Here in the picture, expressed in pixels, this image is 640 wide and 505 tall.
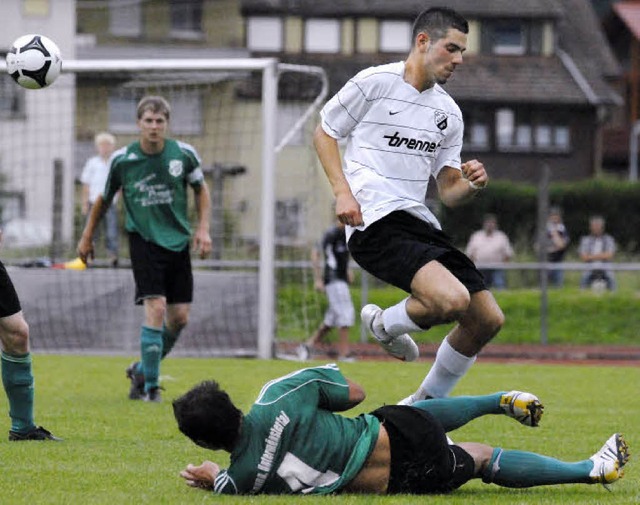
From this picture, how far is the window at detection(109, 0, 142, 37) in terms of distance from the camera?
50.5 metres

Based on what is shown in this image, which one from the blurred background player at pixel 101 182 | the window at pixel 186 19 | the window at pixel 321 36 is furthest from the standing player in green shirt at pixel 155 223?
the window at pixel 321 36

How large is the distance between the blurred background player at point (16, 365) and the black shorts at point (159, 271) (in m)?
2.49

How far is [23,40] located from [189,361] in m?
6.65

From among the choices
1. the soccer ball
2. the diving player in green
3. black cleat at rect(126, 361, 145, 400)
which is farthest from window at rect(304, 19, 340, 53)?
the diving player in green

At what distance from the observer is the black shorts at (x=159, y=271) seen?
35.4ft

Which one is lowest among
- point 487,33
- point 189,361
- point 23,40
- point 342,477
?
point 189,361

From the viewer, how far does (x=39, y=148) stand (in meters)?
26.2

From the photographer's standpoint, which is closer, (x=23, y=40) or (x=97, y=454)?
(x=97, y=454)

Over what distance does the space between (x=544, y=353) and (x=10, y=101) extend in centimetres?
1090

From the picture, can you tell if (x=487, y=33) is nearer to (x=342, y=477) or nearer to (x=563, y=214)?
(x=563, y=214)

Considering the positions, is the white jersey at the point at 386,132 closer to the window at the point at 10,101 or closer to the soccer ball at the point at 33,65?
the soccer ball at the point at 33,65

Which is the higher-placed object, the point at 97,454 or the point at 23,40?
the point at 23,40

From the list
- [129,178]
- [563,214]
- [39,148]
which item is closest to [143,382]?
[129,178]

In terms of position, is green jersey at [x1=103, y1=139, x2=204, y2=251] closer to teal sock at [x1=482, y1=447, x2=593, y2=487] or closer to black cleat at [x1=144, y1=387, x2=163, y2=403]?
black cleat at [x1=144, y1=387, x2=163, y2=403]
